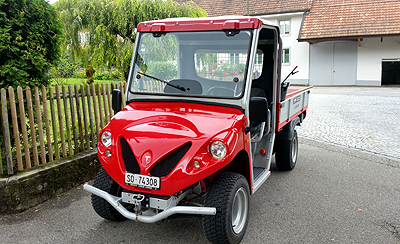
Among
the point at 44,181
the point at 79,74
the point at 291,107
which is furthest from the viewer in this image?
the point at 79,74

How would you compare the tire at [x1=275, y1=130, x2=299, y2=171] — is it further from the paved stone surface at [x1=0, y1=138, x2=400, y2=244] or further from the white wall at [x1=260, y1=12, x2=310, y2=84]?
the white wall at [x1=260, y1=12, x2=310, y2=84]

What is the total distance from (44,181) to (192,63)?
96.0 inches

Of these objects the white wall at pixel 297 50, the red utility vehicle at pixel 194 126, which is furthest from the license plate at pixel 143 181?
the white wall at pixel 297 50

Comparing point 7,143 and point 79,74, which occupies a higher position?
point 79,74

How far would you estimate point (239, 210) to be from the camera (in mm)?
3928

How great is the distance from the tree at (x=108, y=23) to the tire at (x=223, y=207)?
13115mm

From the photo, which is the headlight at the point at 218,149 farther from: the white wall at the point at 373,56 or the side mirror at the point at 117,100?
the white wall at the point at 373,56

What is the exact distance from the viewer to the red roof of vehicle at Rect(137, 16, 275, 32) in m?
4.16

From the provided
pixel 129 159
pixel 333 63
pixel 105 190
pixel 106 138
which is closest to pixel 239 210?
pixel 129 159

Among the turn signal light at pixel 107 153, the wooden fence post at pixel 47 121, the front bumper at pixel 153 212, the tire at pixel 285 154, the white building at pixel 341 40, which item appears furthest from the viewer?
the white building at pixel 341 40

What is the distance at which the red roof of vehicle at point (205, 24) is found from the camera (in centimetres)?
416

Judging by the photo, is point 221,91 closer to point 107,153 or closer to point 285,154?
point 107,153

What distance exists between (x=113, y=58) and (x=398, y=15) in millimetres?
20761

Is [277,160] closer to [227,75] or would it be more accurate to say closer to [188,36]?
[227,75]
